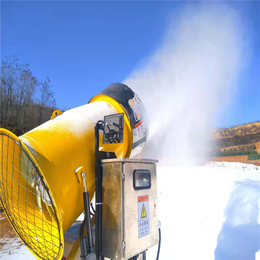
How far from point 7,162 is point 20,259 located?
279 cm

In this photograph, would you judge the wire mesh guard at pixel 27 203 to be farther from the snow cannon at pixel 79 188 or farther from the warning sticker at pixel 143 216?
the warning sticker at pixel 143 216

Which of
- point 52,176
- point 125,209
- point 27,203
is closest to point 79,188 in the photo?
point 52,176

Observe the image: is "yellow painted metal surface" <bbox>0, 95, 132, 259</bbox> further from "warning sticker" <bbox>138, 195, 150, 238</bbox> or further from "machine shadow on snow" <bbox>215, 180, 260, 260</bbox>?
"machine shadow on snow" <bbox>215, 180, 260, 260</bbox>

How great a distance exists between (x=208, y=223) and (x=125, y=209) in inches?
107

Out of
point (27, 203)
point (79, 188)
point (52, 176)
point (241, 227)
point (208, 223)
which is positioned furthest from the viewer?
point (208, 223)

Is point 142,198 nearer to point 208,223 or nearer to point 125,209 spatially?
point 125,209

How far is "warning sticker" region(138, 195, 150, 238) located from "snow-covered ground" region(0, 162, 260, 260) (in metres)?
1.84

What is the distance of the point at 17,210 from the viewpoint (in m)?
1.95

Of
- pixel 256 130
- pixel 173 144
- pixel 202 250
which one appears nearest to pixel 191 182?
pixel 202 250

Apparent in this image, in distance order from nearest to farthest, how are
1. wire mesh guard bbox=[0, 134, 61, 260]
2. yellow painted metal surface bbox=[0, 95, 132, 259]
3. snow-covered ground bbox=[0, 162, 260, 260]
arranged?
yellow painted metal surface bbox=[0, 95, 132, 259], wire mesh guard bbox=[0, 134, 61, 260], snow-covered ground bbox=[0, 162, 260, 260]

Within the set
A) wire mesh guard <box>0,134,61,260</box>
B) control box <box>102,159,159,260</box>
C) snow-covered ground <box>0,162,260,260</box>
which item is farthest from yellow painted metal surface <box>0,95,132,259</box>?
snow-covered ground <box>0,162,260,260</box>

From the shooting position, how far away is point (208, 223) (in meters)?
3.92

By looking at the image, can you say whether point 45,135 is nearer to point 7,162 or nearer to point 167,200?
point 7,162

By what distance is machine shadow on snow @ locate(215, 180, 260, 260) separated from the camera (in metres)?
3.17
